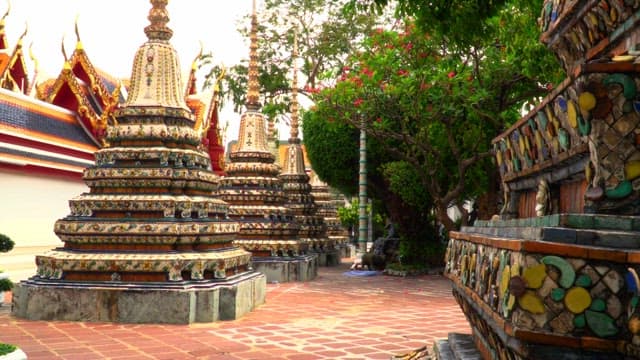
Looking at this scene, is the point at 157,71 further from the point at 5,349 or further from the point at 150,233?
the point at 5,349

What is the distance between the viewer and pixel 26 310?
9094 millimetres

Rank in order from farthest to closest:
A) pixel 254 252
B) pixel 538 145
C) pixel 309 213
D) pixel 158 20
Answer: pixel 309 213, pixel 254 252, pixel 158 20, pixel 538 145

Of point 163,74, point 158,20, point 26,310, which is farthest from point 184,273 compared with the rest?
point 158,20

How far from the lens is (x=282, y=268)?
616 inches

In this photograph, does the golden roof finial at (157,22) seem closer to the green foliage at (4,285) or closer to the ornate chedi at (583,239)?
the green foliage at (4,285)

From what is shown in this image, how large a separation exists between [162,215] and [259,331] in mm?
2510

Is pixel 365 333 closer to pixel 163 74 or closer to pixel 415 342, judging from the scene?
pixel 415 342

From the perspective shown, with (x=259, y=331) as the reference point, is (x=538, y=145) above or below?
above

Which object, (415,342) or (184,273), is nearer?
(415,342)

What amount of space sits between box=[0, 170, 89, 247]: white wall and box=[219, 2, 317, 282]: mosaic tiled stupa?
4060mm

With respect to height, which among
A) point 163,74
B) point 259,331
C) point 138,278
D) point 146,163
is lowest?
point 259,331

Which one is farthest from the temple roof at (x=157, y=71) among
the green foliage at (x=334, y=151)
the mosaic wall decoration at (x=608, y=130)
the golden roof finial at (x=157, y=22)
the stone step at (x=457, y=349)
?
the green foliage at (x=334, y=151)

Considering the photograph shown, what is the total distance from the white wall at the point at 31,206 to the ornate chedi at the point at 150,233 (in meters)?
5.11

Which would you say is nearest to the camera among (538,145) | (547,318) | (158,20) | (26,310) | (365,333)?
(547,318)
